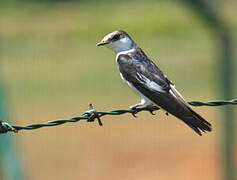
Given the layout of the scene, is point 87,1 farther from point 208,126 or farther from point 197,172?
point 208,126

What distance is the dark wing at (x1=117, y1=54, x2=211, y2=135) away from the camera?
309 inches

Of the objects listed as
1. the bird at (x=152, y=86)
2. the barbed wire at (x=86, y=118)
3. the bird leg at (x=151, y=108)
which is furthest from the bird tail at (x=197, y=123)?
the bird leg at (x=151, y=108)

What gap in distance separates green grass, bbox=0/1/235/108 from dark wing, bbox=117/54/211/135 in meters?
10.7

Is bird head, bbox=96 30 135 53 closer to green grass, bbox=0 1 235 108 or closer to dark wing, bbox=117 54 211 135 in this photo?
dark wing, bbox=117 54 211 135

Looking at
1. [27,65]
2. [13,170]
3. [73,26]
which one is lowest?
[13,170]

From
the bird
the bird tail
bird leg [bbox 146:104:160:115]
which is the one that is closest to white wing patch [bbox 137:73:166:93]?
the bird

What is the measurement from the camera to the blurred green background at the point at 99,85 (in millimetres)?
17250

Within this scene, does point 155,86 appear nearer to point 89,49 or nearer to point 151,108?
point 151,108

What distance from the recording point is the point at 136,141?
742 inches

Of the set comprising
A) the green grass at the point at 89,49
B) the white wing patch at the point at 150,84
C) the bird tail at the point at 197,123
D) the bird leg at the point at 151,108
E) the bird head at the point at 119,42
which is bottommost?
the bird tail at the point at 197,123

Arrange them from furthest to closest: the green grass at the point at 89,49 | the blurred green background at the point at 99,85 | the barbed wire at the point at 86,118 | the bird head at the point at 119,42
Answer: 1. the green grass at the point at 89,49
2. the blurred green background at the point at 99,85
3. the bird head at the point at 119,42
4. the barbed wire at the point at 86,118

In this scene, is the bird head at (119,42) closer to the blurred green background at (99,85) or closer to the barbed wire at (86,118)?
the barbed wire at (86,118)

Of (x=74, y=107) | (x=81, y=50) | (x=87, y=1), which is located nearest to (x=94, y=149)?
(x=74, y=107)

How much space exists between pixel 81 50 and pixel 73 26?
4.55 m
